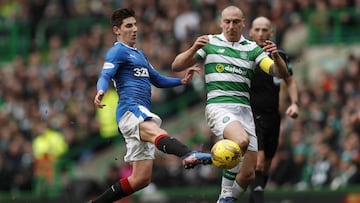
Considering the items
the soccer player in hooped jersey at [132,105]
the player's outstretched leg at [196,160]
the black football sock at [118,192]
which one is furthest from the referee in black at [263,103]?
the player's outstretched leg at [196,160]

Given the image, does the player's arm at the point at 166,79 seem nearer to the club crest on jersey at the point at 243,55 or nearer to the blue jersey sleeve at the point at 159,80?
the blue jersey sleeve at the point at 159,80

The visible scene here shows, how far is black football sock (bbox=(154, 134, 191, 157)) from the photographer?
14.6 metres

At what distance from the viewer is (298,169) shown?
22.3m

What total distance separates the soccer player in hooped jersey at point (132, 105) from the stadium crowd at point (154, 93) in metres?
6.99

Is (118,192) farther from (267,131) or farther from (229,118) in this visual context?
(267,131)

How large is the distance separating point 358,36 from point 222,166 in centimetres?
1246

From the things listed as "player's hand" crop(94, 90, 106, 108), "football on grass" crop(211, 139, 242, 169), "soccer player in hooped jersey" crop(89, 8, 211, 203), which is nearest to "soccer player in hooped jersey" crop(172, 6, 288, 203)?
"soccer player in hooped jersey" crop(89, 8, 211, 203)

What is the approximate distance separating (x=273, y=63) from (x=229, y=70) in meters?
0.57

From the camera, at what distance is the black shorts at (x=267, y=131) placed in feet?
55.4

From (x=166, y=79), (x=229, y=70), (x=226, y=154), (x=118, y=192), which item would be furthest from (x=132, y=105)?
(x=226, y=154)

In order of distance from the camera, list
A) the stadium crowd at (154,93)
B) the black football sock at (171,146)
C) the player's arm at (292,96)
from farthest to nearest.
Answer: the stadium crowd at (154,93), the player's arm at (292,96), the black football sock at (171,146)

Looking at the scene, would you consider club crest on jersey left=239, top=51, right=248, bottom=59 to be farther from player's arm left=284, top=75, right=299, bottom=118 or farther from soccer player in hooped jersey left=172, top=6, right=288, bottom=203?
player's arm left=284, top=75, right=299, bottom=118

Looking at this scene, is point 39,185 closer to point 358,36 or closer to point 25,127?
point 25,127

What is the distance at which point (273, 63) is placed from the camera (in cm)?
1521
